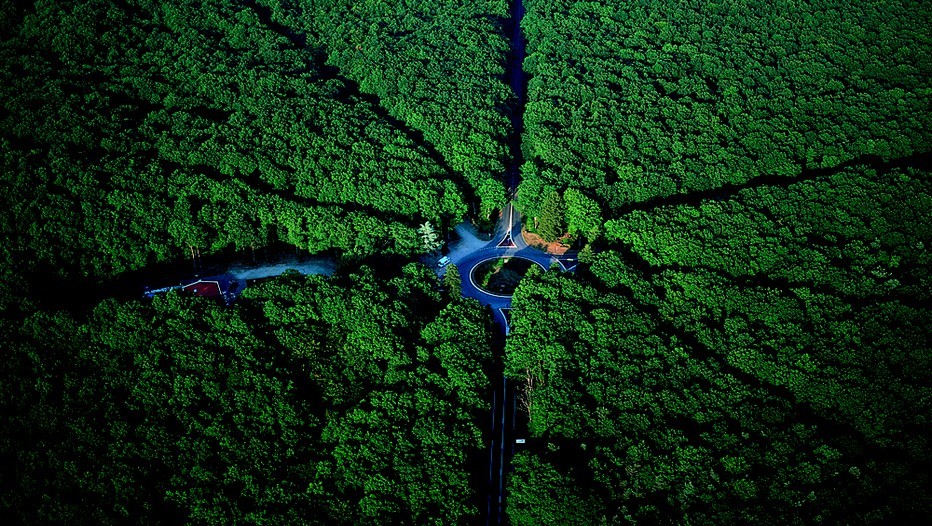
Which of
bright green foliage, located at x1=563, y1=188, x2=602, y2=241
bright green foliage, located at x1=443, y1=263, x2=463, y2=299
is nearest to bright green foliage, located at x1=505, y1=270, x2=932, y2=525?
bright green foliage, located at x1=443, y1=263, x2=463, y2=299

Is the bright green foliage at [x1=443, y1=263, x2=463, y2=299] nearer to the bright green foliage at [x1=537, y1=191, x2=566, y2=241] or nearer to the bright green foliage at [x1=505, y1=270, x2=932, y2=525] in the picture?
the bright green foliage at [x1=505, y1=270, x2=932, y2=525]

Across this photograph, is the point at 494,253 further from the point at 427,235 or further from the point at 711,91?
the point at 711,91

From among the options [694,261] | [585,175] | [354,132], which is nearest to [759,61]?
[585,175]

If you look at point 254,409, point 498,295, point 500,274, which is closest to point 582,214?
point 500,274

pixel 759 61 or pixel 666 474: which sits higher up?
pixel 759 61

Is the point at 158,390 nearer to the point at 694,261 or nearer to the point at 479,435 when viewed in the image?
the point at 479,435

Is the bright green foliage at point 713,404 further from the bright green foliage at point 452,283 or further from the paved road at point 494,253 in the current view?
the paved road at point 494,253
